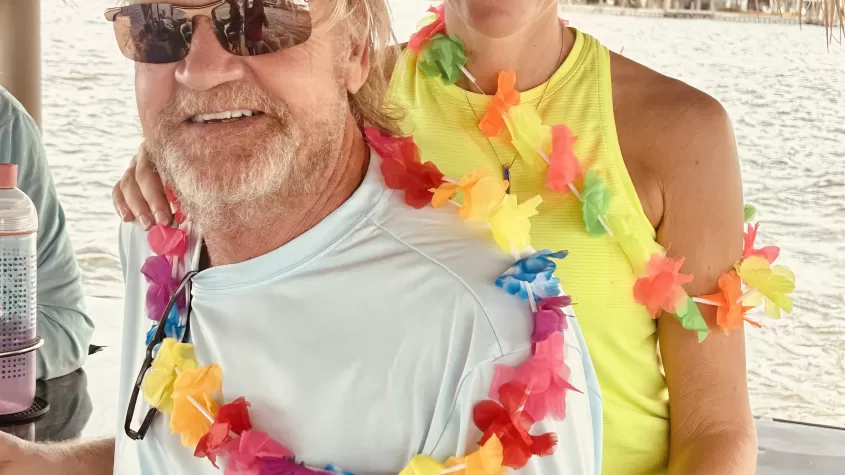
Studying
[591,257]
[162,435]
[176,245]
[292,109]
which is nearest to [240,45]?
[292,109]

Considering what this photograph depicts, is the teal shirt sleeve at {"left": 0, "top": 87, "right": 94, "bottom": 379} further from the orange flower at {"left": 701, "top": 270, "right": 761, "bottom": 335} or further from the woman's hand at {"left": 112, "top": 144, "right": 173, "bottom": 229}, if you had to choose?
the orange flower at {"left": 701, "top": 270, "right": 761, "bottom": 335}

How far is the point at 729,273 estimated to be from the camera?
56.0 inches

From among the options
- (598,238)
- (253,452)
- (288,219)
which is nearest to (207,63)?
Result: (288,219)

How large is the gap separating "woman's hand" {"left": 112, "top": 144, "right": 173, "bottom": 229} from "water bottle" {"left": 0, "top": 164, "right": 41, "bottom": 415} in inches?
5.8

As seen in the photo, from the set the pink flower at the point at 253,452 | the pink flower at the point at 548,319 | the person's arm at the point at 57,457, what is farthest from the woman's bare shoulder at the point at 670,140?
the person's arm at the point at 57,457

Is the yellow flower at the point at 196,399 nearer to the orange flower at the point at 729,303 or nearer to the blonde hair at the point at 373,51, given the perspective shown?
the blonde hair at the point at 373,51

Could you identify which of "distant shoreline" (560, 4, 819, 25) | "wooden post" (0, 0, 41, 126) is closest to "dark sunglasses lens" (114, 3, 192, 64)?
"wooden post" (0, 0, 41, 126)

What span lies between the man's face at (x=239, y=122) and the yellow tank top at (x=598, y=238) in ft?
1.49

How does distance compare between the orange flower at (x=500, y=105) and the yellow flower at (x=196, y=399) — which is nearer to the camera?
the yellow flower at (x=196, y=399)

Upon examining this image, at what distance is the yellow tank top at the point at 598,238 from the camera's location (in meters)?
1.44

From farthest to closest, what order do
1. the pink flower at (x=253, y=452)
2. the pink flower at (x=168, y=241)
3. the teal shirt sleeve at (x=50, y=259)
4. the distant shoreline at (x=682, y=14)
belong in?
1. the distant shoreline at (x=682, y=14)
2. the teal shirt sleeve at (x=50, y=259)
3. the pink flower at (x=168, y=241)
4. the pink flower at (x=253, y=452)

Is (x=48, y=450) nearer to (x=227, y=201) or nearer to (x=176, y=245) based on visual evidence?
(x=176, y=245)

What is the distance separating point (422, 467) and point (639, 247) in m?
0.60

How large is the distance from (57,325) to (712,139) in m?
1.26
